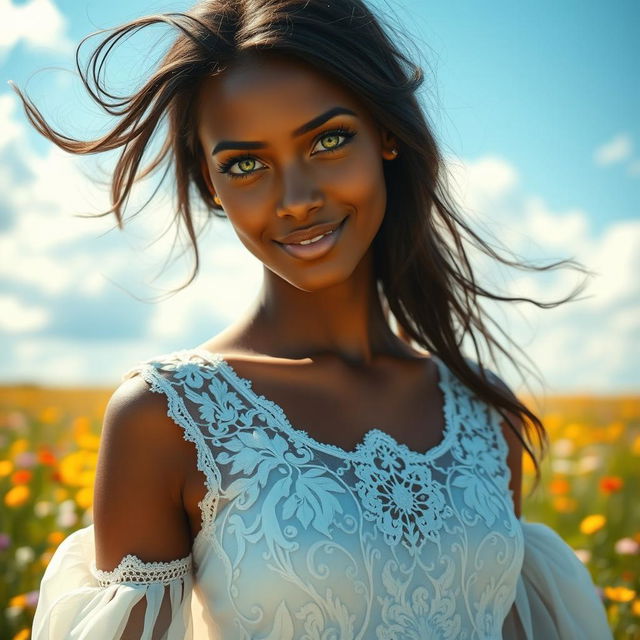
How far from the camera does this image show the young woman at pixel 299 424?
1.89 metres

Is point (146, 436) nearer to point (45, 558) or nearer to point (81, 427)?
point (45, 558)

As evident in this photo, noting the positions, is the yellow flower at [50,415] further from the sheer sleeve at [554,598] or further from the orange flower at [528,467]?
the sheer sleeve at [554,598]

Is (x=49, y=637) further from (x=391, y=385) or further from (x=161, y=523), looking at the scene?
(x=391, y=385)

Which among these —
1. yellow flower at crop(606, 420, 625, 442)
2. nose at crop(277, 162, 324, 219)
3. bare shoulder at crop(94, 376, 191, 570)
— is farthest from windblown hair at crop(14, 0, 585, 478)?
yellow flower at crop(606, 420, 625, 442)

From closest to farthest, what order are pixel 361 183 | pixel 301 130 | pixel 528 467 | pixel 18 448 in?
pixel 301 130 → pixel 361 183 → pixel 18 448 → pixel 528 467

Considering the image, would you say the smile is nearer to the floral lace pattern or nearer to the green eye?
the green eye

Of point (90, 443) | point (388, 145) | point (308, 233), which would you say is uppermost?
point (388, 145)

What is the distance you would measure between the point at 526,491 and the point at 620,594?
117 cm

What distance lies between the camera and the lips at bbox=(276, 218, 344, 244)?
2078 mm

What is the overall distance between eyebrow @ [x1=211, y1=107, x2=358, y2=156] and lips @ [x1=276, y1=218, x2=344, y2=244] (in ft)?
0.73

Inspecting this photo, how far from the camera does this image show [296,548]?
1.87 meters

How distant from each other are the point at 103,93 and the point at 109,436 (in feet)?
3.15

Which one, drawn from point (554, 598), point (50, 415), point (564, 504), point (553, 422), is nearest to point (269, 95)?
point (554, 598)

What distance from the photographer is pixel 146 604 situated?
1.88 metres
